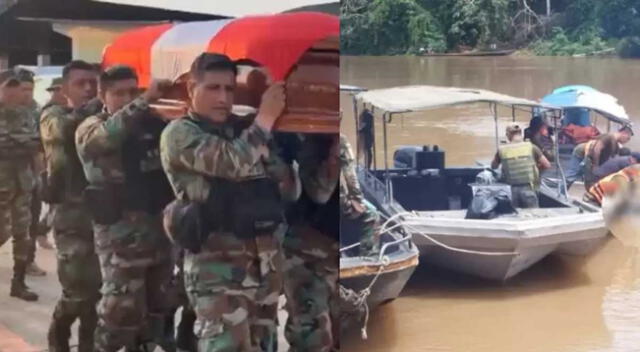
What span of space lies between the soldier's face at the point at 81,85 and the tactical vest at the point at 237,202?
0.29 meters

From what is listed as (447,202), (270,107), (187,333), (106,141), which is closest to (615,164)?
(447,202)

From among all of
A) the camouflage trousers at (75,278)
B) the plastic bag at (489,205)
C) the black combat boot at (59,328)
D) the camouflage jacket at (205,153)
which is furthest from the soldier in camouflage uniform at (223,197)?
the plastic bag at (489,205)

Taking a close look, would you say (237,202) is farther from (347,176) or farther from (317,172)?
(347,176)

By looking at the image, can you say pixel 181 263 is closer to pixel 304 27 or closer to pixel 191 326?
pixel 191 326

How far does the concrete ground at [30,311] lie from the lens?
2.02 metres

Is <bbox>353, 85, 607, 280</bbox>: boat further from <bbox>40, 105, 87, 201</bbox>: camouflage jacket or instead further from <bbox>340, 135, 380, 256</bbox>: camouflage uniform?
<bbox>40, 105, 87, 201</bbox>: camouflage jacket

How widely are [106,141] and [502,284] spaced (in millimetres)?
1295

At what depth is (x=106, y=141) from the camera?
1918 mm

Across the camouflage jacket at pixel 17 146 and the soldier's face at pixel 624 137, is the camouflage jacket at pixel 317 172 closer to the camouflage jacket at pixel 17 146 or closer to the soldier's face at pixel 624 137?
the camouflage jacket at pixel 17 146

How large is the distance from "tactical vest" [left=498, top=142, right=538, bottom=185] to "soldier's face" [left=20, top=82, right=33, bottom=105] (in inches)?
51.3

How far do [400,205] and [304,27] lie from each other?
709 mm

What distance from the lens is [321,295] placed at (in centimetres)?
203

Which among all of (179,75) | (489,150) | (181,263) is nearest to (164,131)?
(179,75)

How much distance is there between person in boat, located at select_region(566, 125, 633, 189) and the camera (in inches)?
91.7
